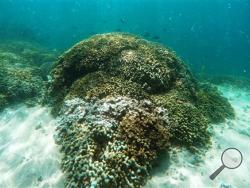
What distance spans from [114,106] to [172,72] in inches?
155

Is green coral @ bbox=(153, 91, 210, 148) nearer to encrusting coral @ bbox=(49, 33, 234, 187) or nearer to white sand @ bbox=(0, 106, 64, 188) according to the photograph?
encrusting coral @ bbox=(49, 33, 234, 187)

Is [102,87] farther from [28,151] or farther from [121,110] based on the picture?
[28,151]

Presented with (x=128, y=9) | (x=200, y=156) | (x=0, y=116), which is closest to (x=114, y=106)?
(x=200, y=156)

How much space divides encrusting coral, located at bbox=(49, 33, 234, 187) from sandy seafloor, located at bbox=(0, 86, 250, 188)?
1.45 ft

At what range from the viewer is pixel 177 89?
34.8 feet

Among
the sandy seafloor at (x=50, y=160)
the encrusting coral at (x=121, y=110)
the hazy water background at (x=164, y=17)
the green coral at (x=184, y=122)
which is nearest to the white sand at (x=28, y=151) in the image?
the sandy seafloor at (x=50, y=160)

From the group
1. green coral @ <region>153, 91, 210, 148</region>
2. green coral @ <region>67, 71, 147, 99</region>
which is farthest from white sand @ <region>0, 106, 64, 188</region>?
green coral @ <region>153, 91, 210, 148</region>

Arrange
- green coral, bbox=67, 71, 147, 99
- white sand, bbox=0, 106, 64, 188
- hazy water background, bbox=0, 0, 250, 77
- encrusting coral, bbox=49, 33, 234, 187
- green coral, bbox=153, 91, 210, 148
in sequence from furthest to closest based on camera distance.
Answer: hazy water background, bbox=0, 0, 250, 77, green coral, bbox=67, 71, 147, 99, green coral, bbox=153, 91, 210, 148, white sand, bbox=0, 106, 64, 188, encrusting coral, bbox=49, 33, 234, 187

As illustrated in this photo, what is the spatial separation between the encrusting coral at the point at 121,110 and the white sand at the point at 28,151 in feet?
1.49

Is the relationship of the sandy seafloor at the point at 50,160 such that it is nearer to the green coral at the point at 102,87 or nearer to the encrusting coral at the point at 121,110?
the encrusting coral at the point at 121,110

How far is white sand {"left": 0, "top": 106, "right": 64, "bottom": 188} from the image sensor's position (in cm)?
721

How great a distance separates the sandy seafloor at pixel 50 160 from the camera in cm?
716

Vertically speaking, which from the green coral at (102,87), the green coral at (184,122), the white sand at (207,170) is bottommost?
the white sand at (207,170)

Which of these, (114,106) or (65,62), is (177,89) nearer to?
(114,106)
